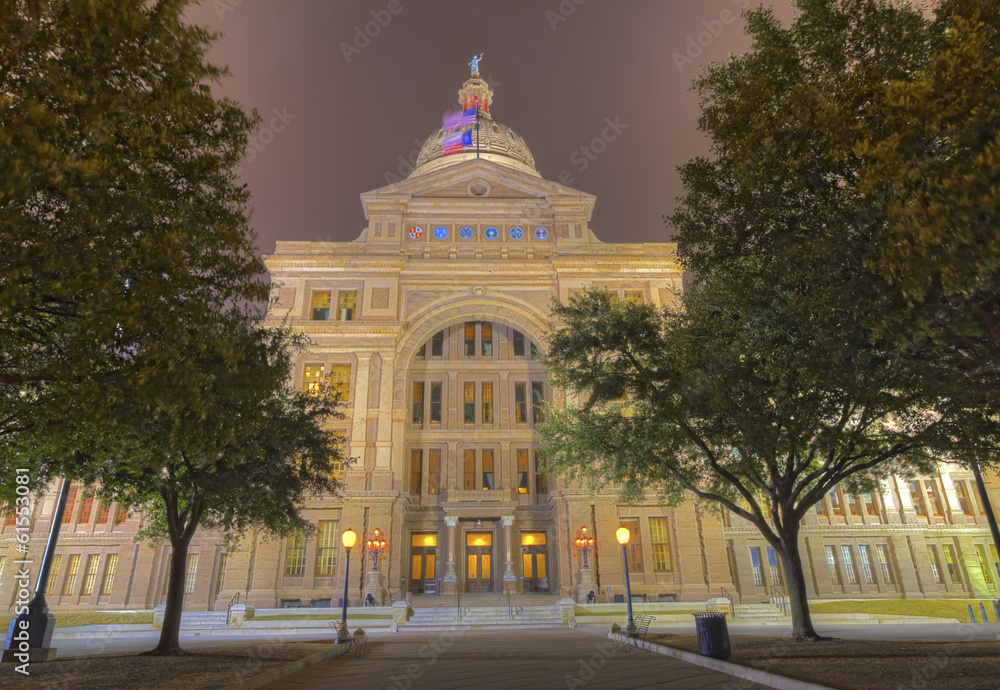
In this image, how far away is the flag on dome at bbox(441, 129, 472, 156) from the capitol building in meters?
21.2

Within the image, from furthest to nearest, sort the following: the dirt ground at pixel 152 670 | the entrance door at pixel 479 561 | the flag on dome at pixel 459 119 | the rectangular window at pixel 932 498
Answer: the flag on dome at pixel 459 119, the rectangular window at pixel 932 498, the entrance door at pixel 479 561, the dirt ground at pixel 152 670

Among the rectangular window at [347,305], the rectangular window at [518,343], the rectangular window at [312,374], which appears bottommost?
the rectangular window at [312,374]

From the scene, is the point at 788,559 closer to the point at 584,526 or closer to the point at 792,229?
the point at 792,229

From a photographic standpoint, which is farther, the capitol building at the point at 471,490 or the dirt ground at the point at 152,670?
the capitol building at the point at 471,490

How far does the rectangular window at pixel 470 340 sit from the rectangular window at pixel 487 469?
749 centimetres

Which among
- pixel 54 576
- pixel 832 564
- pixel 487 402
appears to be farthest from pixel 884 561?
pixel 54 576

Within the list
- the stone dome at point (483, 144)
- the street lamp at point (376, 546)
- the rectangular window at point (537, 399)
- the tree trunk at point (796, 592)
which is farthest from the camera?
the stone dome at point (483, 144)

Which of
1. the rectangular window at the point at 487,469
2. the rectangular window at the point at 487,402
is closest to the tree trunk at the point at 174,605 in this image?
the rectangular window at the point at 487,469

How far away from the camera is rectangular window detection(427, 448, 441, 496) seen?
40.9 meters

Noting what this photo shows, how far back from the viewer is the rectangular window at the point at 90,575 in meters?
39.0

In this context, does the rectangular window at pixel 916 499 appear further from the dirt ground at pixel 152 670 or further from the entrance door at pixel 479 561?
the dirt ground at pixel 152 670

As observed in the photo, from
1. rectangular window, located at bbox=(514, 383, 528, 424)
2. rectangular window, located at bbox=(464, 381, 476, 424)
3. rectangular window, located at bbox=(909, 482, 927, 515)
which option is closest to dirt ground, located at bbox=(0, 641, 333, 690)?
rectangular window, located at bbox=(464, 381, 476, 424)

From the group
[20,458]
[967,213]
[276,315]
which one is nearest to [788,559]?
[967,213]

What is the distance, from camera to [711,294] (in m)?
15.2
